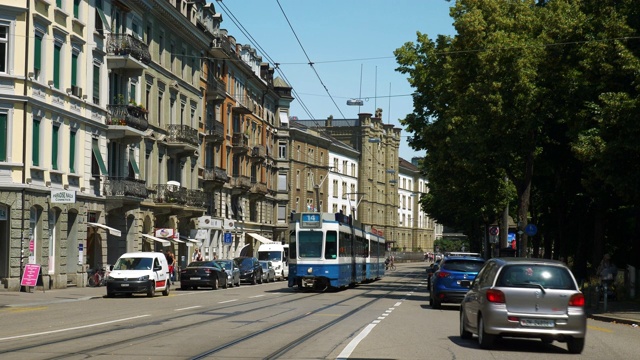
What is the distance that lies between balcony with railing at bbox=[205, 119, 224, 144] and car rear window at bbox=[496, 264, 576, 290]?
5174cm

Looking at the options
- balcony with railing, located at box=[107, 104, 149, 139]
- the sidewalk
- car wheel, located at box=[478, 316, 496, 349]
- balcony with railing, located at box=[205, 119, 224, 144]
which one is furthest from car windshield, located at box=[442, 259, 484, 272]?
balcony with railing, located at box=[205, 119, 224, 144]

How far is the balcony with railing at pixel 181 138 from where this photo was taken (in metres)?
57.6

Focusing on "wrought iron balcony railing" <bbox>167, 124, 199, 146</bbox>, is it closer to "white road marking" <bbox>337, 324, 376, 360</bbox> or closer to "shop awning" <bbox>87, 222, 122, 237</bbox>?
"shop awning" <bbox>87, 222, 122, 237</bbox>

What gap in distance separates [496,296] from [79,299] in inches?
829

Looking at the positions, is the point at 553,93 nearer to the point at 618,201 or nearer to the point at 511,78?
the point at 511,78

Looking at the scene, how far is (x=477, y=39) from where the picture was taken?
39750mm

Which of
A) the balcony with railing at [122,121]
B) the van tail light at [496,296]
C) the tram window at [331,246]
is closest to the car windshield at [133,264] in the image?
the tram window at [331,246]

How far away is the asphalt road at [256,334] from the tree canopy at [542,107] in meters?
6.61

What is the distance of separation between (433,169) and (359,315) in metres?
23.3

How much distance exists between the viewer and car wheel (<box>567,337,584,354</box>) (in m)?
16.6

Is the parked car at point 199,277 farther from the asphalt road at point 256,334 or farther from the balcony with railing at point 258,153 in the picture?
the balcony with railing at point 258,153

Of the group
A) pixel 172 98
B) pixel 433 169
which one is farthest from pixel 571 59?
pixel 172 98

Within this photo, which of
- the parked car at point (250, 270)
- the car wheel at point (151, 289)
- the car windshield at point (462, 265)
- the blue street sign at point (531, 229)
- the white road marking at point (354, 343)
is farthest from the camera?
the parked car at point (250, 270)

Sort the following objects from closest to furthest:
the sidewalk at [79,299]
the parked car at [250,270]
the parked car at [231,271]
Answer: the sidewalk at [79,299]
the parked car at [231,271]
the parked car at [250,270]
